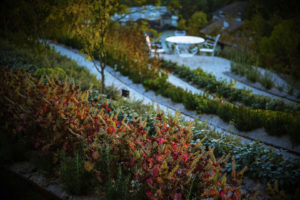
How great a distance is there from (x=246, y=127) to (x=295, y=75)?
520 cm

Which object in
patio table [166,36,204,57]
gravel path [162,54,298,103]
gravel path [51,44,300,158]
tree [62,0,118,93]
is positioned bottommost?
gravel path [51,44,300,158]

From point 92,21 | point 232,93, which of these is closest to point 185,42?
point 232,93

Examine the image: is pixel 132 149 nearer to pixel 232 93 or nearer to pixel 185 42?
pixel 232 93

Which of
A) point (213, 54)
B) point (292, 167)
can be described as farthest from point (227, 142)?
point (213, 54)

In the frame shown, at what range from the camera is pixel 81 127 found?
2.92m

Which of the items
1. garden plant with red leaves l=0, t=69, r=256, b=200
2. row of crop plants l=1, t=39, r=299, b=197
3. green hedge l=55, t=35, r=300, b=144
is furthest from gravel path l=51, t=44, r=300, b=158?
garden plant with red leaves l=0, t=69, r=256, b=200

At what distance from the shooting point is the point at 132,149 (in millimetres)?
2727

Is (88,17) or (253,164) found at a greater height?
(88,17)

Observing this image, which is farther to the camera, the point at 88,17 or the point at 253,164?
the point at 88,17

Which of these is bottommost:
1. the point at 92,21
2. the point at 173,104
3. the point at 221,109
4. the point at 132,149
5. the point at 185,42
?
the point at 173,104

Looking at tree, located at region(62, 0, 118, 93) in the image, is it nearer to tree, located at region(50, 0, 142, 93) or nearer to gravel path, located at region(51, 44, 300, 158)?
tree, located at region(50, 0, 142, 93)

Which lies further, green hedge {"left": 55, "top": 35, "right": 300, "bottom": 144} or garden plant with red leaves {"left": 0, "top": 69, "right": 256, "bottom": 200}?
green hedge {"left": 55, "top": 35, "right": 300, "bottom": 144}

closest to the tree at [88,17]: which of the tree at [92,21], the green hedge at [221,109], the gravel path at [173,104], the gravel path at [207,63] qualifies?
the tree at [92,21]

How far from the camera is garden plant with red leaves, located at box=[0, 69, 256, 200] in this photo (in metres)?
2.31
